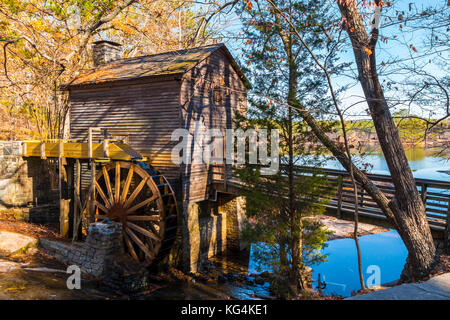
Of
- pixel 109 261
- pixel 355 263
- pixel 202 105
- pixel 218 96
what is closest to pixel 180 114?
pixel 202 105

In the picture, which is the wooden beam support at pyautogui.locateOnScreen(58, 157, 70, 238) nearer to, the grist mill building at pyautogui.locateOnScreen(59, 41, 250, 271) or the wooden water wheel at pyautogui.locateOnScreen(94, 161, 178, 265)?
the wooden water wheel at pyautogui.locateOnScreen(94, 161, 178, 265)

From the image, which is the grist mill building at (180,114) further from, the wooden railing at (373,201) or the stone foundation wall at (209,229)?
the wooden railing at (373,201)

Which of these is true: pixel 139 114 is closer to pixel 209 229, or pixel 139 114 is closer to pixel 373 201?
pixel 209 229

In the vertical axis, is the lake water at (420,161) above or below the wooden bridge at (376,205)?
above

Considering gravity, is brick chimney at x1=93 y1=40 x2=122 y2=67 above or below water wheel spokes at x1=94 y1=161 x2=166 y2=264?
above

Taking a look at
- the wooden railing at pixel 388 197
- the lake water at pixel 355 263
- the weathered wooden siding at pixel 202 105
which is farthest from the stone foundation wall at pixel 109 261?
the wooden railing at pixel 388 197

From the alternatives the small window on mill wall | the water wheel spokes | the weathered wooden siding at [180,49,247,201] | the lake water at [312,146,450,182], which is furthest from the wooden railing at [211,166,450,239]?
the small window on mill wall

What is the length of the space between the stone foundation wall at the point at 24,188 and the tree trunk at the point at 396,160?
1227 centimetres

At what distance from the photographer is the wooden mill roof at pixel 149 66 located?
11.2m

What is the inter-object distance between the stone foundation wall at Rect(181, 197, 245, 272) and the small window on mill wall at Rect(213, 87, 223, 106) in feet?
12.7

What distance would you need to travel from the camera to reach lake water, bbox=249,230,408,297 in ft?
38.2

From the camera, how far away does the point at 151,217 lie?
1020 centimetres

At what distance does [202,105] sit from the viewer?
12.0 m
